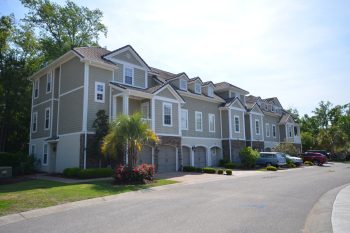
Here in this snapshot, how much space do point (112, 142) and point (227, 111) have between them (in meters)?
20.9

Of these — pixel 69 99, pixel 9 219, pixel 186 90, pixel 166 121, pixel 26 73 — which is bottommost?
pixel 9 219

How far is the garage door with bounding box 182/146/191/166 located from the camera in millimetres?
32625

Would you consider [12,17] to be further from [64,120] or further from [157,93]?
[157,93]

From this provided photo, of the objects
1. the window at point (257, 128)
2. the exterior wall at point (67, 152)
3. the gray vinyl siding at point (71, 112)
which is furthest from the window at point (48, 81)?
the window at point (257, 128)

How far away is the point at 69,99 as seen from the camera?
87.8 ft

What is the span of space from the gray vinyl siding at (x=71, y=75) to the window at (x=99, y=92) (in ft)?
4.09

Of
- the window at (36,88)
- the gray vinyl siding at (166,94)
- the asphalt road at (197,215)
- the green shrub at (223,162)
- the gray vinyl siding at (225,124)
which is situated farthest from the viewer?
the gray vinyl siding at (225,124)

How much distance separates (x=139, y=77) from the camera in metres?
29.4

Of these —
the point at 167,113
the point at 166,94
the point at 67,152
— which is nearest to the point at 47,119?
the point at 67,152

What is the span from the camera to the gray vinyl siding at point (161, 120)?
27.4 metres

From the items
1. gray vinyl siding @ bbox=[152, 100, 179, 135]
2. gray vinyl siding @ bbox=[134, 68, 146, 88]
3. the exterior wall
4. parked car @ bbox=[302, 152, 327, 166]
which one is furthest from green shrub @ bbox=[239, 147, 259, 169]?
the exterior wall

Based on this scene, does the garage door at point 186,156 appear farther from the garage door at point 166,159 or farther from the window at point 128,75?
the window at point 128,75

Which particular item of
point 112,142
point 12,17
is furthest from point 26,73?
point 112,142

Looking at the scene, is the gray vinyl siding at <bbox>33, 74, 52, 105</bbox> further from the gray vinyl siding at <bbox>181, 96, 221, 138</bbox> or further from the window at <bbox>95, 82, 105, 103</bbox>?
the gray vinyl siding at <bbox>181, 96, 221, 138</bbox>
